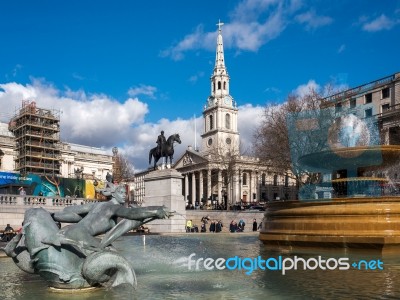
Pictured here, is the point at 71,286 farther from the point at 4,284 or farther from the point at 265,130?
the point at 265,130

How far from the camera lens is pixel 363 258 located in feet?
34.7

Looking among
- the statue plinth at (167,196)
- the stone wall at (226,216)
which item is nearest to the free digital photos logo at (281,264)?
the statue plinth at (167,196)

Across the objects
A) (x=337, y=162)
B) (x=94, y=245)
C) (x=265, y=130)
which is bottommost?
(x=94, y=245)

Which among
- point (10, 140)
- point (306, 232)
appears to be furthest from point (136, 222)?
point (10, 140)

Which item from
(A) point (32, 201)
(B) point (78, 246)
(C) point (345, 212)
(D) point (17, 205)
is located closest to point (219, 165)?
(A) point (32, 201)

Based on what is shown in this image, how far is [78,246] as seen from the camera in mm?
6055

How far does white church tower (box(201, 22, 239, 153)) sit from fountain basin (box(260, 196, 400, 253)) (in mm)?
96279

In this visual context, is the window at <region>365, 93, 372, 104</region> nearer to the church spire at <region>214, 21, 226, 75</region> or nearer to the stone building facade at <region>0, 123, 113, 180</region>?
the stone building facade at <region>0, 123, 113, 180</region>

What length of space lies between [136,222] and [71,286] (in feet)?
4.01

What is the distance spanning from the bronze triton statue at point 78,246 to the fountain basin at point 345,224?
6900 mm

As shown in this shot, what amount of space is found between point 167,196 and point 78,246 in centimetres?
2392

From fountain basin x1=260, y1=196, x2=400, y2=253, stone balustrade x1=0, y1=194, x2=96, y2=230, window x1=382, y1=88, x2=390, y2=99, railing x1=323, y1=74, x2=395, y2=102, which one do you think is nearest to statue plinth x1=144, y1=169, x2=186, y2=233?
stone balustrade x1=0, y1=194, x2=96, y2=230

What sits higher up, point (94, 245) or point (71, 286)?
point (94, 245)

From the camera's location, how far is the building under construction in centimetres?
6188
